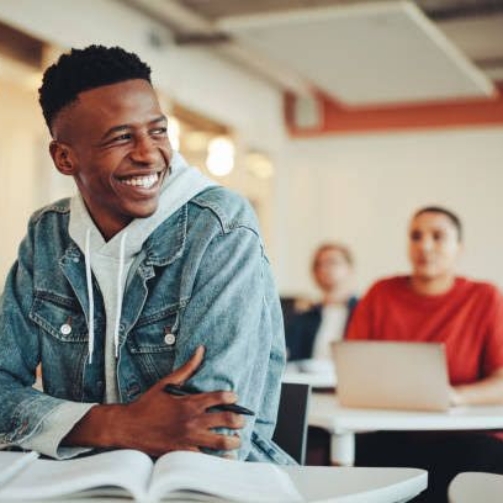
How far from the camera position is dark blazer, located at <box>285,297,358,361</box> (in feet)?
17.2

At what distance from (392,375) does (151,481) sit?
150 cm

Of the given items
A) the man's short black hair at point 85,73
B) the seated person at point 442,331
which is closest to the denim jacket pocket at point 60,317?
the man's short black hair at point 85,73

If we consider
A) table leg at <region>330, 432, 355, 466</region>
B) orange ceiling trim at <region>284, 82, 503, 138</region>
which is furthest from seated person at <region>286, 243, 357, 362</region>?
orange ceiling trim at <region>284, 82, 503, 138</region>

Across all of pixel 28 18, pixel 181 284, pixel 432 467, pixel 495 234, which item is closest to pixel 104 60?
pixel 181 284

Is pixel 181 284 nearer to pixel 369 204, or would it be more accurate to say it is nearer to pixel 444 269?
pixel 444 269

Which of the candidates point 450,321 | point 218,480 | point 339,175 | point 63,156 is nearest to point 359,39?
point 339,175

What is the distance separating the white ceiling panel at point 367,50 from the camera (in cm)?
590

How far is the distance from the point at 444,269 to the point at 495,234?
5.77 m

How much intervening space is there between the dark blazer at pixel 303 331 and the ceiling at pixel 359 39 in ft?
5.87

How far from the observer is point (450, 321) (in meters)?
3.36

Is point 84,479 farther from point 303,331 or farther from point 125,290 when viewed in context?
point 303,331

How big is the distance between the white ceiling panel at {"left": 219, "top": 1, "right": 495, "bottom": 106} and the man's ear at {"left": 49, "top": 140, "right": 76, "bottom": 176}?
4.12 m

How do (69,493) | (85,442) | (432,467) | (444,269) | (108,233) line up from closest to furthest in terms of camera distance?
(69,493) < (85,442) < (108,233) < (432,467) < (444,269)

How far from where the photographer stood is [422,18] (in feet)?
19.5
